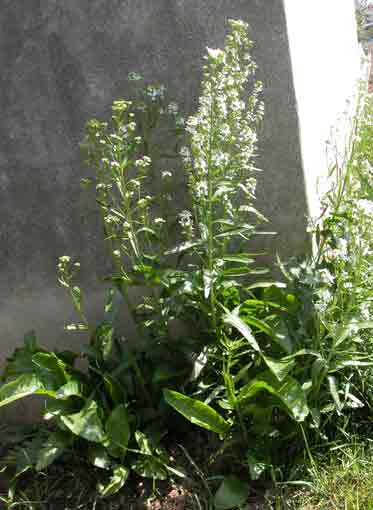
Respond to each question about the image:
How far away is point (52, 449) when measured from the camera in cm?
303

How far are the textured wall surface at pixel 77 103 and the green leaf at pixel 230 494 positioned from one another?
1.32 metres

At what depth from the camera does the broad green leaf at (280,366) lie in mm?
2887

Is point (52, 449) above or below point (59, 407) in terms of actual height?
below

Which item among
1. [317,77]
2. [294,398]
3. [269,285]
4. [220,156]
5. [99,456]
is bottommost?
[99,456]

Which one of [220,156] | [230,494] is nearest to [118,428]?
[230,494]

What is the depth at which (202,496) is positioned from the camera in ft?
10.1

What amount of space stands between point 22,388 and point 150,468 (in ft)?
2.46

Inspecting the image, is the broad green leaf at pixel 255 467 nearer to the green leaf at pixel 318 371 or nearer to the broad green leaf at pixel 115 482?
the green leaf at pixel 318 371

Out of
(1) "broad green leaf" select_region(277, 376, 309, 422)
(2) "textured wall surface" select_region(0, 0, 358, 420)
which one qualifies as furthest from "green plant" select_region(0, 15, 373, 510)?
(2) "textured wall surface" select_region(0, 0, 358, 420)

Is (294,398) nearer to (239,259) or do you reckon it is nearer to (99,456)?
(239,259)

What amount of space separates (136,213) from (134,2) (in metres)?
1.15

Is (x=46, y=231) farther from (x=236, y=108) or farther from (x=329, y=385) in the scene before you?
Result: (x=329, y=385)

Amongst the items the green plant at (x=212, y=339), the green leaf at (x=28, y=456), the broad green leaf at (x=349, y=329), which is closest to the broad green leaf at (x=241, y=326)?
A: the green plant at (x=212, y=339)

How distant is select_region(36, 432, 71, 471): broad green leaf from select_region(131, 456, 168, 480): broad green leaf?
362 mm
